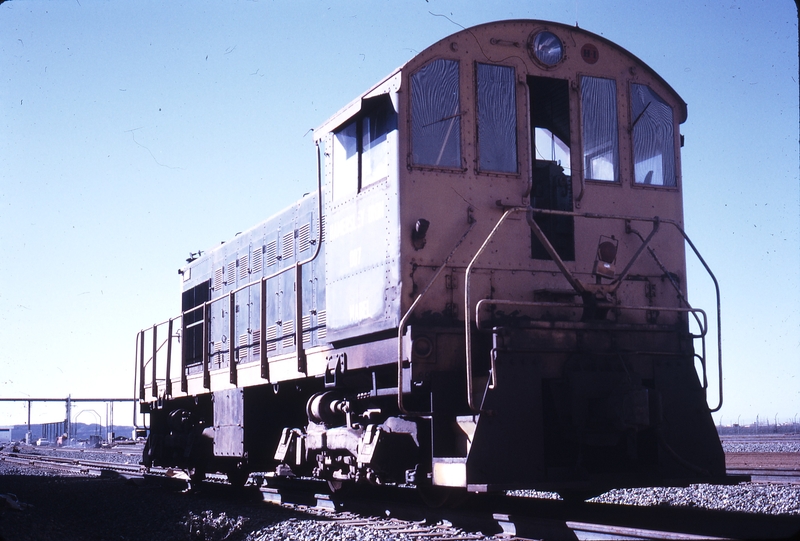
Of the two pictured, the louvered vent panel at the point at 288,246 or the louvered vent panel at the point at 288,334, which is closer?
the louvered vent panel at the point at 288,334

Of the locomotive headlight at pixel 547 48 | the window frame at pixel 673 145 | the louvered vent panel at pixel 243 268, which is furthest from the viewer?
the louvered vent panel at pixel 243 268

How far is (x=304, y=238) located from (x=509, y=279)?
11.6ft

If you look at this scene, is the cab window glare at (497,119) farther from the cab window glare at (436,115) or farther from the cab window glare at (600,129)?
the cab window glare at (600,129)

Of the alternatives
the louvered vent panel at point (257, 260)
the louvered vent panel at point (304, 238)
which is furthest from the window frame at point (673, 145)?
the louvered vent panel at point (257, 260)

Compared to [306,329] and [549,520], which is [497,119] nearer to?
[549,520]

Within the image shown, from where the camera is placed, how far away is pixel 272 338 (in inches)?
424

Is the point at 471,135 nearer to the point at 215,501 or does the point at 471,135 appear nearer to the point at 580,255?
the point at 580,255

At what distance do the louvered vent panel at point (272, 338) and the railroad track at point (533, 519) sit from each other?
6.48ft

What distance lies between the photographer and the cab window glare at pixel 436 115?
7230 mm

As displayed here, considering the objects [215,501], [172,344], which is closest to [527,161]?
[215,501]

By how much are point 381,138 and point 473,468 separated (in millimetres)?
2886

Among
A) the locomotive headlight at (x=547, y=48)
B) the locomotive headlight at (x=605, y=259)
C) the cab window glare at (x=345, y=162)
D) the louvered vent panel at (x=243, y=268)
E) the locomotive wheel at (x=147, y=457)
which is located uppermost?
the locomotive headlight at (x=547, y=48)

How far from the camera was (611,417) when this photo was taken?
21.5 feet

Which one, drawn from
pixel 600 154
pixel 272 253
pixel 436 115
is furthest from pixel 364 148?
pixel 272 253
